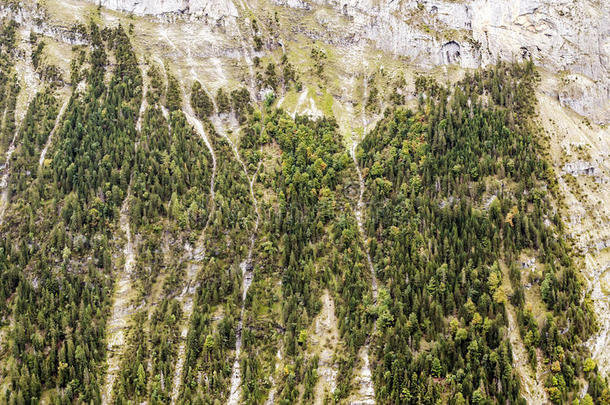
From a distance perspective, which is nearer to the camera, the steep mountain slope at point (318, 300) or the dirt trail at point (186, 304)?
the steep mountain slope at point (318, 300)

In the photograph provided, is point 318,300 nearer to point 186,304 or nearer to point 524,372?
point 186,304

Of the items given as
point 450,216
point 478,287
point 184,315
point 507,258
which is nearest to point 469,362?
point 478,287

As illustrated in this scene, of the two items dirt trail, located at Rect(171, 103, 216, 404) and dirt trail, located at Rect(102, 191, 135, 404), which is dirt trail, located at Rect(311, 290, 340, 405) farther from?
dirt trail, located at Rect(102, 191, 135, 404)

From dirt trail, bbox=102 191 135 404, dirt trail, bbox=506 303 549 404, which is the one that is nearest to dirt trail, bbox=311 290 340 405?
dirt trail, bbox=506 303 549 404

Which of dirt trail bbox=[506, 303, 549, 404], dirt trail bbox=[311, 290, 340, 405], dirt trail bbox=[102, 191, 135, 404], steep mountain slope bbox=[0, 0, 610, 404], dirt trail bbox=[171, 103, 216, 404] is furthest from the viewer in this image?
dirt trail bbox=[102, 191, 135, 404]

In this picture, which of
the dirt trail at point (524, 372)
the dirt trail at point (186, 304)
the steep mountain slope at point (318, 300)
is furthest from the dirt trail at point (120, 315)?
the dirt trail at point (524, 372)

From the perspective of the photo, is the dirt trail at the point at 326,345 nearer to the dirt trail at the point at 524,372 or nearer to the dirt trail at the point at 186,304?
the dirt trail at the point at 186,304

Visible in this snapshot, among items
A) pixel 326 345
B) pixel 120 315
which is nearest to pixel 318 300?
pixel 326 345

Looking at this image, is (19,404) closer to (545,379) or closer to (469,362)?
(469,362)
